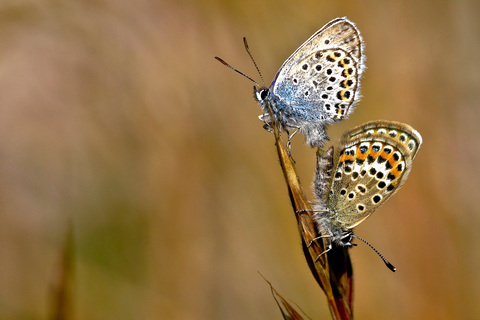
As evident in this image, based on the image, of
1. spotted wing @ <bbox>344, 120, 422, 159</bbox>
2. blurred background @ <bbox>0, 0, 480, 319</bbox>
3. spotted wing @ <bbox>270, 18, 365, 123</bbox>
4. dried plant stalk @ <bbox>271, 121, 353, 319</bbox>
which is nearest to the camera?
dried plant stalk @ <bbox>271, 121, 353, 319</bbox>

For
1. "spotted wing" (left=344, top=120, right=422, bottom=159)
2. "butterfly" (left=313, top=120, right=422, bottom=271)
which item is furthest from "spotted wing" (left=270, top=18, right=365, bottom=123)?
"spotted wing" (left=344, top=120, right=422, bottom=159)

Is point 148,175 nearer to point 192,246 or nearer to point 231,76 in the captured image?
point 192,246

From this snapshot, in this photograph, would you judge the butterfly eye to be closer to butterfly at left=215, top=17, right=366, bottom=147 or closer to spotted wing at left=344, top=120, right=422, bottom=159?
butterfly at left=215, top=17, right=366, bottom=147

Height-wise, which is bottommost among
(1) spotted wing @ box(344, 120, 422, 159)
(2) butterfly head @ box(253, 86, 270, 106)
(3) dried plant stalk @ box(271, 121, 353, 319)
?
(3) dried plant stalk @ box(271, 121, 353, 319)

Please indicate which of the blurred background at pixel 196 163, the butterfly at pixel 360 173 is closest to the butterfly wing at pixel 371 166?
the butterfly at pixel 360 173

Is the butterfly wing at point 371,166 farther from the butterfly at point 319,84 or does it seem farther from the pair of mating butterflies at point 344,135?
the butterfly at point 319,84

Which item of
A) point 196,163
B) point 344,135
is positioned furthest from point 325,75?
point 196,163

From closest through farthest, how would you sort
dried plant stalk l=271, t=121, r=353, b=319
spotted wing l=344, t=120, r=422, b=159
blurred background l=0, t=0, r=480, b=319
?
dried plant stalk l=271, t=121, r=353, b=319
spotted wing l=344, t=120, r=422, b=159
blurred background l=0, t=0, r=480, b=319

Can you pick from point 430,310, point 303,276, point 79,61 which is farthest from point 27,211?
point 430,310
